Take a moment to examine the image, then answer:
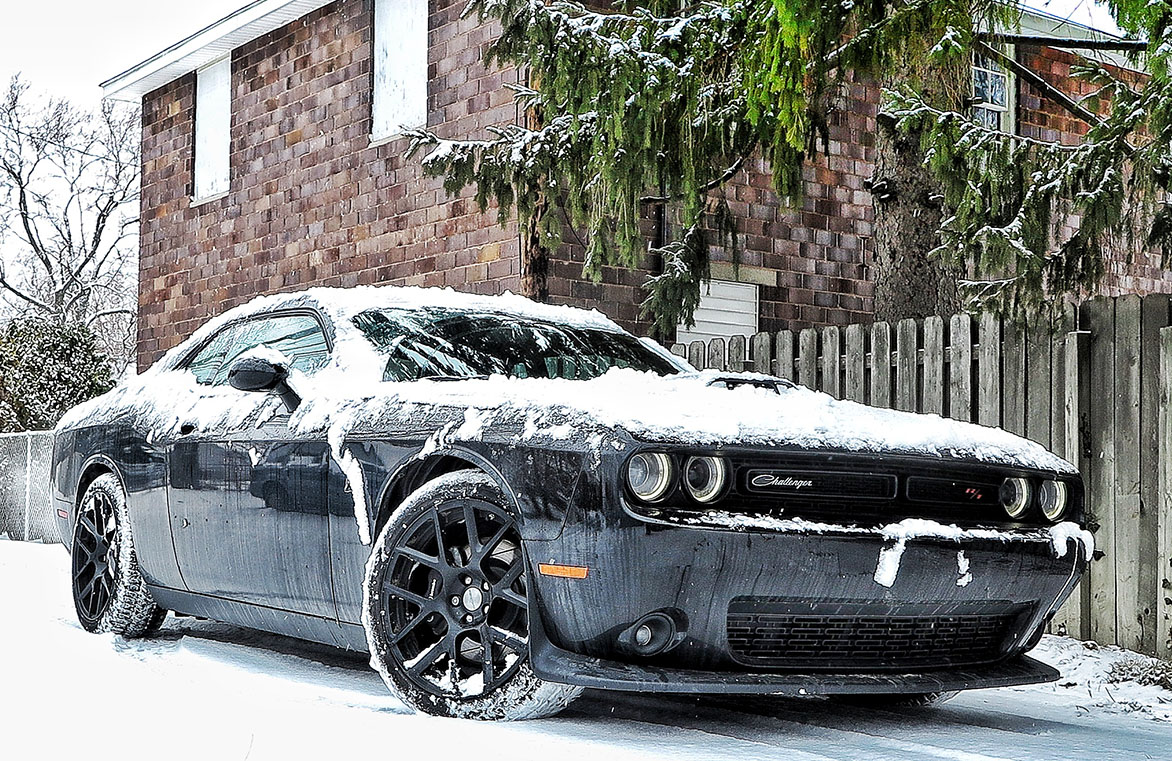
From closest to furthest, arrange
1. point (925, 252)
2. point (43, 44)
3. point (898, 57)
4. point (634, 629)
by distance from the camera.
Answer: point (634, 629)
point (898, 57)
point (925, 252)
point (43, 44)

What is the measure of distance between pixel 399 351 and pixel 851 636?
6.27 ft

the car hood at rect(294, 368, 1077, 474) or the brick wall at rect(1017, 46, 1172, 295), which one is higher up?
the brick wall at rect(1017, 46, 1172, 295)

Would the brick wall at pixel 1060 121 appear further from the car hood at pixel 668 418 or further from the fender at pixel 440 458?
the fender at pixel 440 458

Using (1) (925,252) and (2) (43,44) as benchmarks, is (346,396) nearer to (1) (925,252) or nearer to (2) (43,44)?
(1) (925,252)

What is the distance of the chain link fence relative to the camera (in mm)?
13359

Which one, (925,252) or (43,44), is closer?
(925,252)

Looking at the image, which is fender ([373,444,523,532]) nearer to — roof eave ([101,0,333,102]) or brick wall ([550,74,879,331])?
brick wall ([550,74,879,331])

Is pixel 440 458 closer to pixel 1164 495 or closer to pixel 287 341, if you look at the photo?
pixel 287 341

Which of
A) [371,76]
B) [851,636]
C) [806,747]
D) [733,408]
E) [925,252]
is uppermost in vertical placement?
[371,76]

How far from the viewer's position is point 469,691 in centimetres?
411

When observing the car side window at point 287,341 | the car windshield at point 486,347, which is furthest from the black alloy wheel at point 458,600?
the car side window at point 287,341

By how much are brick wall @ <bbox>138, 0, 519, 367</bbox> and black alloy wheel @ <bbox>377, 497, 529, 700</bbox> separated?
769 centimetres

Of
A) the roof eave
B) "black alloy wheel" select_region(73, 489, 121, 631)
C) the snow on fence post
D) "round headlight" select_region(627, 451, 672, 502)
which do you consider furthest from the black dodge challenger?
the roof eave

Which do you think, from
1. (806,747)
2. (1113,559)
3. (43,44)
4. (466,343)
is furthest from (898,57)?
(43,44)
